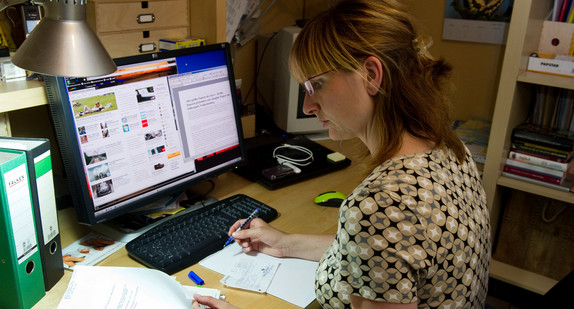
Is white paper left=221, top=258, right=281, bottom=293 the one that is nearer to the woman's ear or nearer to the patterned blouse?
the patterned blouse

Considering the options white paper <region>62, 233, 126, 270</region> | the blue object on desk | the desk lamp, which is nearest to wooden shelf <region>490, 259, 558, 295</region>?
the blue object on desk

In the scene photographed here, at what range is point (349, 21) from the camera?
3.44 feet

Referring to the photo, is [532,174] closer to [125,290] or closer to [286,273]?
[286,273]

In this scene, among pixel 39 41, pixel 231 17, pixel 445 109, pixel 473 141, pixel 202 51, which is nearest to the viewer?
pixel 39 41

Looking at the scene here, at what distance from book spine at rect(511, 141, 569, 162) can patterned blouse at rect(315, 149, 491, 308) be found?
3.43ft

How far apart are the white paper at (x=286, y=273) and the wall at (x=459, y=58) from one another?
3.54 feet

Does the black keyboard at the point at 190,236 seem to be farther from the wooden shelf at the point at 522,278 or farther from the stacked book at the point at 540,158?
the wooden shelf at the point at 522,278

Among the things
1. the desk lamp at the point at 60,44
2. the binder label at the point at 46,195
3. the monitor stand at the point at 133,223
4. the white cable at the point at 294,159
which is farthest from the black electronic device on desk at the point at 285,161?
the desk lamp at the point at 60,44

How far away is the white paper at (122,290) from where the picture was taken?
104cm

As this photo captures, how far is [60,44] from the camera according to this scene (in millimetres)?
892

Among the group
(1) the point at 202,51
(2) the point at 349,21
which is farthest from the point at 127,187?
(2) the point at 349,21

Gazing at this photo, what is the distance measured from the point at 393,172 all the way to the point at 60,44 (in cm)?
65

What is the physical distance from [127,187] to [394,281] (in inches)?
29.2

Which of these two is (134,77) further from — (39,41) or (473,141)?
(473,141)
